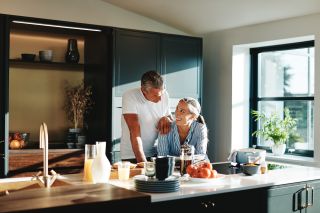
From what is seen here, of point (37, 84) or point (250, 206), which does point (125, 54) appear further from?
point (250, 206)

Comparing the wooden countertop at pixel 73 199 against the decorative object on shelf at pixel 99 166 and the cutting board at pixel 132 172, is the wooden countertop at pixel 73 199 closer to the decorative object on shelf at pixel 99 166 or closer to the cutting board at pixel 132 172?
the decorative object on shelf at pixel 99 166

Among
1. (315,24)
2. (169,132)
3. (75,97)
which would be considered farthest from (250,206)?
(75,97)

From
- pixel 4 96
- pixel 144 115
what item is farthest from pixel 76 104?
pixel 144 115

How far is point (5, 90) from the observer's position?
15.5 feet

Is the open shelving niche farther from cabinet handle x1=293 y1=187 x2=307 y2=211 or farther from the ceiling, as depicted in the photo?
cabinet handle x1=293 y1=187 x2=307 y2=211

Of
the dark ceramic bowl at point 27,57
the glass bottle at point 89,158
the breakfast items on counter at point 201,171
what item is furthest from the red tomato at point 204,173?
the dark ceramic bowl at point 27,57

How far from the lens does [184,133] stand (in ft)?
11.5

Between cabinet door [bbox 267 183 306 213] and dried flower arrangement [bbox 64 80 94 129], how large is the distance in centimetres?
304

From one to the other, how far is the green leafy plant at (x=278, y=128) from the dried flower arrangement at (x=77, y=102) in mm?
2152

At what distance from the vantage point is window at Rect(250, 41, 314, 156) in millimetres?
5484

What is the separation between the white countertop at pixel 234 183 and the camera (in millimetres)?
2555

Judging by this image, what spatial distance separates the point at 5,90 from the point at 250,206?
2925mm

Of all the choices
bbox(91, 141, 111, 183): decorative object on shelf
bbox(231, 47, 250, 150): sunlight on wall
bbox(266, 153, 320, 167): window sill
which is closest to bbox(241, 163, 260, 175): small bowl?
bbox(91, 141, 111, 183): decorative object on shelf

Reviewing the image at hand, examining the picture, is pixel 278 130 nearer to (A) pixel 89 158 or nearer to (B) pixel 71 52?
(B) pixel 71 52
